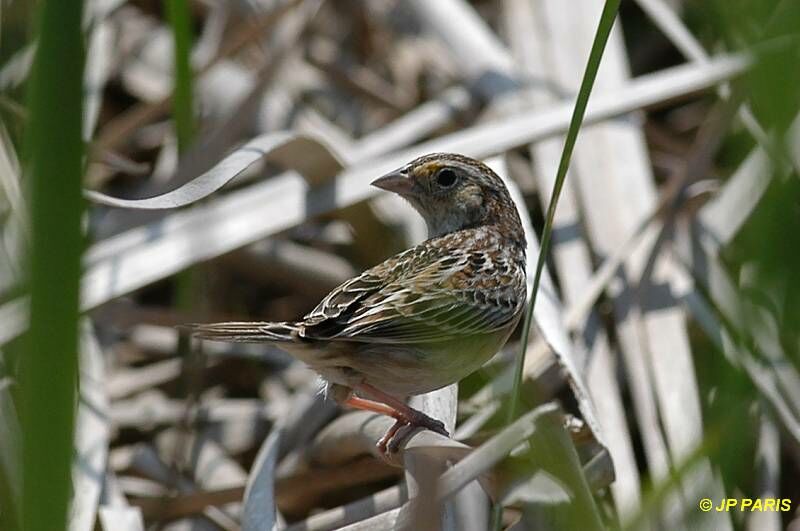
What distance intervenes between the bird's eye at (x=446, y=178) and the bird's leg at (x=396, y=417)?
0.73 meters

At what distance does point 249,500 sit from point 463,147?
59.9 inches

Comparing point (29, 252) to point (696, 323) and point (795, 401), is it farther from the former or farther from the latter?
point (696, 323)

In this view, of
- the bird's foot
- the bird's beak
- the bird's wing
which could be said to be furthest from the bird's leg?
the bird's beak

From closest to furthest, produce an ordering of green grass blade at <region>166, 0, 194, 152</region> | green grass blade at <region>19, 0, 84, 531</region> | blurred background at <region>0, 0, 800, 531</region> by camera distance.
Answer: green grass blade at <region>19, 0, 84, 531</region> → blurred background at <region>0, 0, 800, 531</region> → green grass blade at <region>166, 0, 194, 152</region>

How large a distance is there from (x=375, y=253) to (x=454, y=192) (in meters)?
0.92

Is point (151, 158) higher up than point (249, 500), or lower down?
higher up

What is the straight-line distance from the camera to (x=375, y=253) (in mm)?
4195

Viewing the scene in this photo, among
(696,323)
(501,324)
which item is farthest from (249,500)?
(696,323)

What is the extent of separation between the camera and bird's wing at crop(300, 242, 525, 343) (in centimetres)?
261

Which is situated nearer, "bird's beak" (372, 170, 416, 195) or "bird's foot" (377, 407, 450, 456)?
"bird's foot" (377, 407, 450, 456)

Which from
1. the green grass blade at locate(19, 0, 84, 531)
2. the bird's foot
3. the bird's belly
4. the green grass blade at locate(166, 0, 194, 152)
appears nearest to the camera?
the green grass blade at locate(19, 0, 84, 531)

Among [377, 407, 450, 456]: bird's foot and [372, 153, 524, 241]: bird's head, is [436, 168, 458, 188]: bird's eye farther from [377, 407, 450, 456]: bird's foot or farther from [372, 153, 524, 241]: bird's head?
[377, 407, 450, 456]: bird's foot

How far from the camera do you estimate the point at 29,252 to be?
4.52ft

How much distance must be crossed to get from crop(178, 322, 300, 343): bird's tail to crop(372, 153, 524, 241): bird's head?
0.85 meters
